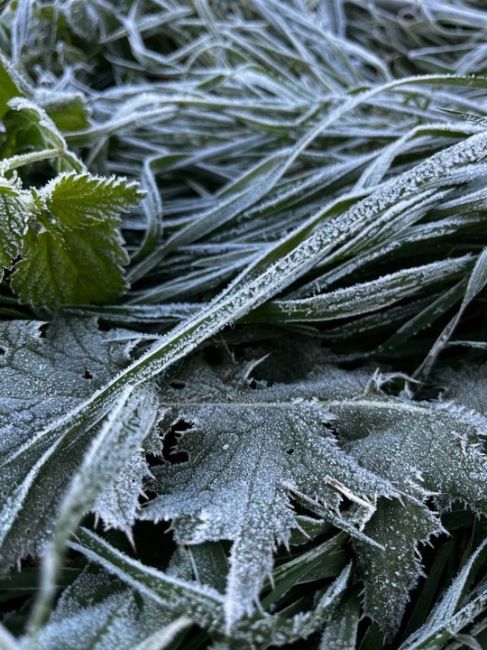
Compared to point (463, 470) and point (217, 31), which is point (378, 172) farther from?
point (217, 31)

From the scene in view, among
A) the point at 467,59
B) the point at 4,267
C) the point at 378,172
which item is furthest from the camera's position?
the point at 467,59

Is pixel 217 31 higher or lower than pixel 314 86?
higher

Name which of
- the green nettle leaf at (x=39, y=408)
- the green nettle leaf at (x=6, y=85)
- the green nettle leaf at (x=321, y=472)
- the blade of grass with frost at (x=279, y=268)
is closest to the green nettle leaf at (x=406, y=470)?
the green nettle leaf at (x=321, y=472)

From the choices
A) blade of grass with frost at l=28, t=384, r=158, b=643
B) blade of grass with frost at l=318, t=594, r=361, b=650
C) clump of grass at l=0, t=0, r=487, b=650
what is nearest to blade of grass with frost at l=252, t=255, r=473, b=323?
clump of grass at l=0, t=0, r=487, b=650

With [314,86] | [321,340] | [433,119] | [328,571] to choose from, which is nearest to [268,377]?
[321,340]

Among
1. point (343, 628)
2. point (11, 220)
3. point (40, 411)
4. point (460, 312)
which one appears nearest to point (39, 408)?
point (40, 411)

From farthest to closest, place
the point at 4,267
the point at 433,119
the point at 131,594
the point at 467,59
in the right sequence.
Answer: the point at 467,59 → the point at 433,119 → the point at 4,267 → the point at 131,594

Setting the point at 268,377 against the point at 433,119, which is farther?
the point at 433,119

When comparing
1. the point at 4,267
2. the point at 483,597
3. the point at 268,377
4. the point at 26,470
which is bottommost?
the point at 483,597
